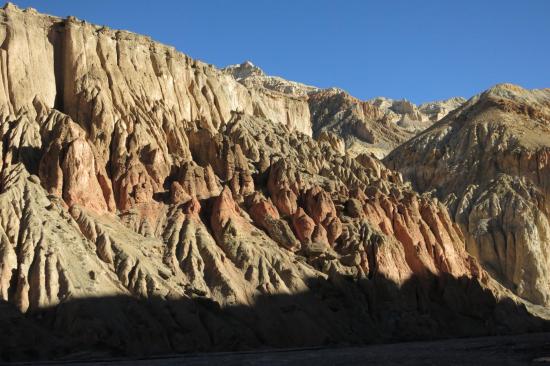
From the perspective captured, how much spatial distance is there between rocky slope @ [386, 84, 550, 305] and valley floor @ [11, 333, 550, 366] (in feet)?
176

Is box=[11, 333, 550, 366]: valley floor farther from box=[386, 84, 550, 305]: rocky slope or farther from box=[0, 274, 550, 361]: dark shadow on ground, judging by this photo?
box=[386, 84, 550, 305]: rocky slope

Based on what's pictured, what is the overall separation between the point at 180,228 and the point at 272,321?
46.1ft

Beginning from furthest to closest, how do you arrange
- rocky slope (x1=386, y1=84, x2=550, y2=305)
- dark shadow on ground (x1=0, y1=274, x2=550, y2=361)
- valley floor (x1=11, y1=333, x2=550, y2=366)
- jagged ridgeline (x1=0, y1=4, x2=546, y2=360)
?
rocky slope (x1=386, y1=84, x2=550, y2=305), jagged ridgeline (x1=0, y1=4, x2=546, y2=360), dark shadow on ground (x1=0, y1=274, x2=550, y2=361), valley floor (x1=11, y1=333, x2=550, y2=366)

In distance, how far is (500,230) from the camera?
139 meters

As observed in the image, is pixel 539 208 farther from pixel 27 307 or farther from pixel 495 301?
pixel 27 307

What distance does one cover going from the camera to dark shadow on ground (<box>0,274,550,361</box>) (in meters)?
67.4

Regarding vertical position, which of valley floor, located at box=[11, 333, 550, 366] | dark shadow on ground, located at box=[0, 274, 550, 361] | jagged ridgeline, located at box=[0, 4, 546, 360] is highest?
jagged ridgeline, located at box=[0, 4, 546, 360]

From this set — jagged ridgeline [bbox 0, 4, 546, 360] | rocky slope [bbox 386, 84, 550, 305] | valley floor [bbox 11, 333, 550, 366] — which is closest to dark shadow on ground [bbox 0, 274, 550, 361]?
jagged ridgeline [bbox 0, 4, 546, 360]

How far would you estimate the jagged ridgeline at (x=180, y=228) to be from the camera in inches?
2854

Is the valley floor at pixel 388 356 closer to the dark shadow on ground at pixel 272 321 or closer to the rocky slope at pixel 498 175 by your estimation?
the dark shadow on ground at pixel 272 321

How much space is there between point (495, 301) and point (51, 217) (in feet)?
188

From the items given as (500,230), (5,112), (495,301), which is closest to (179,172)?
(5,112)

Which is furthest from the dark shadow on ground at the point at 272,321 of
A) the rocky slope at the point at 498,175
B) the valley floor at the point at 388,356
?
the rocky slope at the point at 498,175

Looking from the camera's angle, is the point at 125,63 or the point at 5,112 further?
the point at 125,63
